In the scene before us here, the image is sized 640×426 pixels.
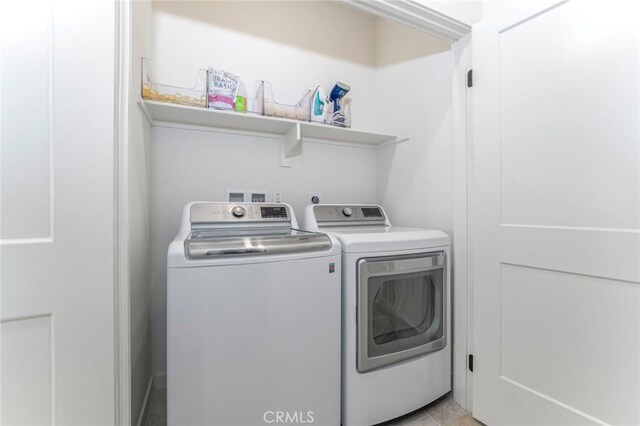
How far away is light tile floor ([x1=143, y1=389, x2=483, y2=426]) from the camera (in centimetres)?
135

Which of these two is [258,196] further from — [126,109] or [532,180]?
[532,180]

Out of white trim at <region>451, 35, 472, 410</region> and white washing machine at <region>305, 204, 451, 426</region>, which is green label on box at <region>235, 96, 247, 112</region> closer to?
white washing machine at <region>305, 204, 451, 426</region>

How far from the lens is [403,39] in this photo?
6.55ft

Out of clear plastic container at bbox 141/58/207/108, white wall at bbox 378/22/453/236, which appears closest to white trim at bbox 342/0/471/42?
white wall at bbox 378/22/453/236

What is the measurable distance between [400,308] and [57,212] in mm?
1480

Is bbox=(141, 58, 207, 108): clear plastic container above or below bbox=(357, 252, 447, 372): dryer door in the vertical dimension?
above

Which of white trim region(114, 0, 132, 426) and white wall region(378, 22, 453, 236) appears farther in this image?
white wall region(378, 22, 453, 236)

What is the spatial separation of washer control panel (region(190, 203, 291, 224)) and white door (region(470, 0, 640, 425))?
1.08 m

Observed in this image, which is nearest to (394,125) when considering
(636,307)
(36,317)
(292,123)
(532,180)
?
(292,123)

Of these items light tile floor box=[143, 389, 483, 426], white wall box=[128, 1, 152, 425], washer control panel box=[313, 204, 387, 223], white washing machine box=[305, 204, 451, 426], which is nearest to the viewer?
white wall box=[128, 1, 152, 425]

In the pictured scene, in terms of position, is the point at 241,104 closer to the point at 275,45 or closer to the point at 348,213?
the point at 275,45

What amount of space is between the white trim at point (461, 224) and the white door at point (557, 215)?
0.20 feet

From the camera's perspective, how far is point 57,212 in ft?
2.80

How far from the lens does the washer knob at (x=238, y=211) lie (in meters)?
1.47
